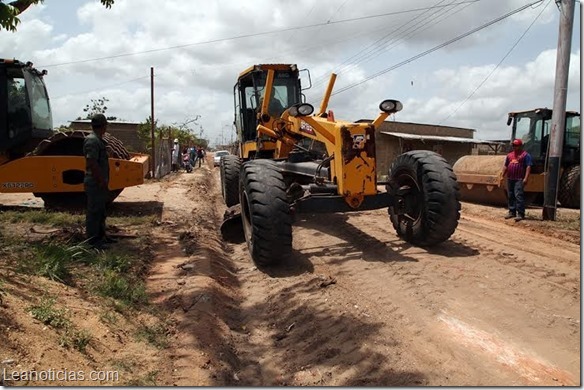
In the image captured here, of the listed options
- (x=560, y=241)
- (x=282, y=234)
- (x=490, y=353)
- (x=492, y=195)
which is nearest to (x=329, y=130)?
(x=282, y=234)

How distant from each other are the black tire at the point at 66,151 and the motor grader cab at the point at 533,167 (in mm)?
8707

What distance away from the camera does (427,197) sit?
246 inches

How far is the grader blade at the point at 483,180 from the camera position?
1214 centimetres

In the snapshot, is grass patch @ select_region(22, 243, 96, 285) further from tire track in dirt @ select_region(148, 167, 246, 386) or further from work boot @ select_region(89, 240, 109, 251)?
tire track in dirt @ select_region(148, 167, 246, 386)

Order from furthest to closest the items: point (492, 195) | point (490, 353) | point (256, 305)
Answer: point (492, 195) → point (256, 305) → point (490, 353)

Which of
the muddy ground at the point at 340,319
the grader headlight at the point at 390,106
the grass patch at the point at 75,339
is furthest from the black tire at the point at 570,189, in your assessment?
the grass patch at the point at 75,339

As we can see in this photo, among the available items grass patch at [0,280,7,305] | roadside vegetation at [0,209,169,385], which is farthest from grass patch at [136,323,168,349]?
grass patch at [0,280,7,305]

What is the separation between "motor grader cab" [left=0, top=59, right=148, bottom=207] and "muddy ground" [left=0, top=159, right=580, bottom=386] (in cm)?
283

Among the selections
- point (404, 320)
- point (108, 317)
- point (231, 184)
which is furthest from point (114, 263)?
point (231, 184)

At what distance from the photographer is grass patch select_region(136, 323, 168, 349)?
12.5 ft

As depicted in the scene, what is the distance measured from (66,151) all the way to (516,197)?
8.88m

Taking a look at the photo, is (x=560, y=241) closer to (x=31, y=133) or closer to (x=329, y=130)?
(x=329, y=130)

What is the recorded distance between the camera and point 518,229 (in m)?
8.95

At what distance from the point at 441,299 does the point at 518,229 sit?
16.9 ft
